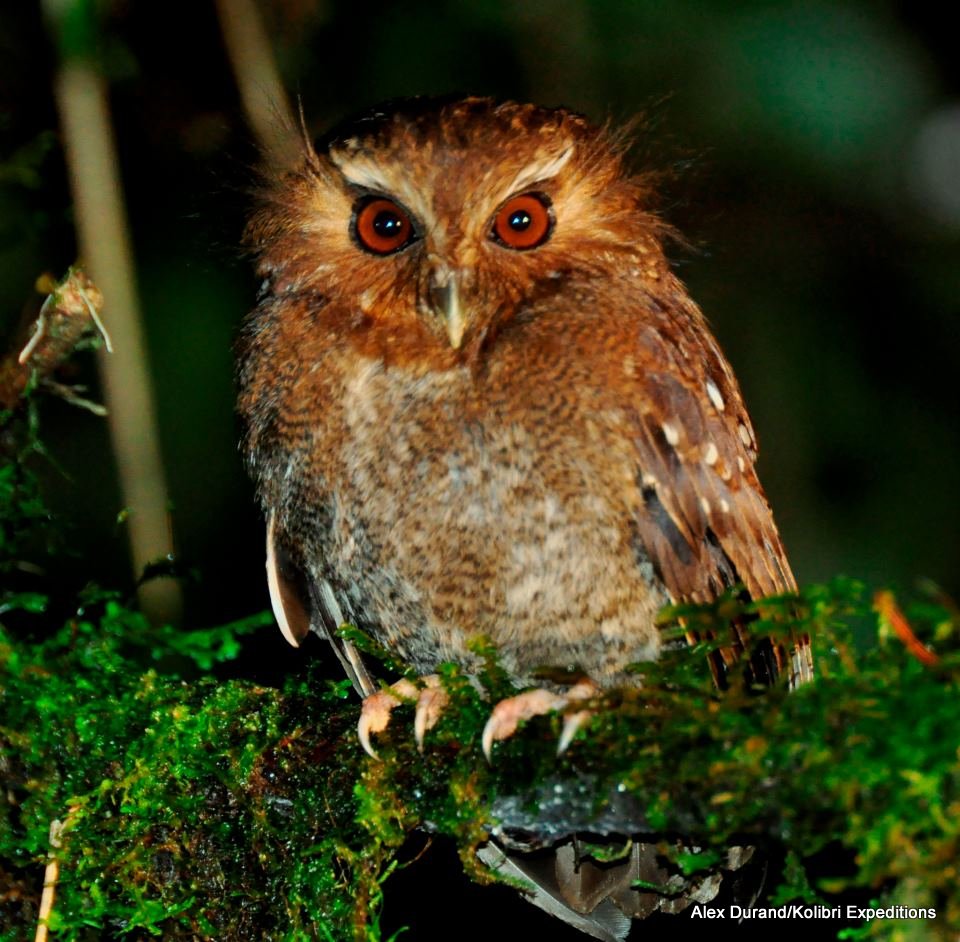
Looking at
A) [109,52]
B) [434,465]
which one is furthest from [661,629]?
[109,52]

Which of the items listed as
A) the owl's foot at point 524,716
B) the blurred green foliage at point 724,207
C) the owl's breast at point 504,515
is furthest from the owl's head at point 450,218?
the blurred green foliage at point 724,207

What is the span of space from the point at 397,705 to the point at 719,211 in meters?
2.42

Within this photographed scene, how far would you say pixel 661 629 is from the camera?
6.38 feet

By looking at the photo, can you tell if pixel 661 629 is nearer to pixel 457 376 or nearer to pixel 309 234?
pixel 457 376

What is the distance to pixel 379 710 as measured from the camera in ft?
5.86

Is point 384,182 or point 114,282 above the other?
point 114,282

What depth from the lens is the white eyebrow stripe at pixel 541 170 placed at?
2.12m

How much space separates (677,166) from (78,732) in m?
1.67

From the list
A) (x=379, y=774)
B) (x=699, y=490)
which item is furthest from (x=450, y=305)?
(x=379, y=774)

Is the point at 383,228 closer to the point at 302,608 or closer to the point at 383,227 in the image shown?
the point at 383,227

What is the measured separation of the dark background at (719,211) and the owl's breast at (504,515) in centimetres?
149

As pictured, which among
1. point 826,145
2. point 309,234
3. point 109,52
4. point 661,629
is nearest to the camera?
point 661,629

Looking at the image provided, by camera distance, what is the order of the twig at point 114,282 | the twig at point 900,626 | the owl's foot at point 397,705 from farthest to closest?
1. the twig at point 114,282
2. the owl's foot at point 397,705
3. the twig at point 900,626

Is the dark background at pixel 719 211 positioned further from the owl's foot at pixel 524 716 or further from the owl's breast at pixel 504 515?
the owl's foot at pixel 524 716
